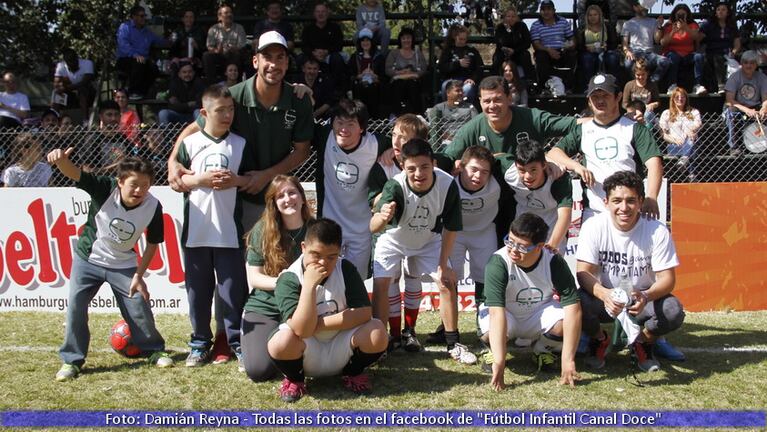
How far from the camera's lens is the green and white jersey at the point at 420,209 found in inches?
217

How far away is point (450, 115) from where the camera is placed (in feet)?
32.4

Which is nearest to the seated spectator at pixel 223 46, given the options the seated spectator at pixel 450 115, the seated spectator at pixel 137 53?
the seated spectator at pixel 137 53

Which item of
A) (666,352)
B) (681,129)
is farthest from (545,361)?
(681,129)

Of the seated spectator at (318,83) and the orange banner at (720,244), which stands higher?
the seated spectator at (318,83)

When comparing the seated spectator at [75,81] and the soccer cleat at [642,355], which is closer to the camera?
the soccer cleat at [642,355]

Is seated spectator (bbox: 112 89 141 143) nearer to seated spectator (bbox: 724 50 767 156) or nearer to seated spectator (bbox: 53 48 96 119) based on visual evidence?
seated spectator (bbox: 53 48 96 119)

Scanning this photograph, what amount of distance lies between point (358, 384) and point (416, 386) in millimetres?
379

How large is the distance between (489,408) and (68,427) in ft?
7.51

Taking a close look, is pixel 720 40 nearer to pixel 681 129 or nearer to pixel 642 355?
pixel 681 129

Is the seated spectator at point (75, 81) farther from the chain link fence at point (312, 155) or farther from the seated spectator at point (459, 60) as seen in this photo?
the seated spectator at point (459, 60)

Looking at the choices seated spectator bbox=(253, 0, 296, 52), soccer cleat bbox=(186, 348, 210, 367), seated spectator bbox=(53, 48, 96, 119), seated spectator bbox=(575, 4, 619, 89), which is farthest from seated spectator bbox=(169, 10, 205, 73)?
soccer cleat bbox=(186, 348, 210, 367)

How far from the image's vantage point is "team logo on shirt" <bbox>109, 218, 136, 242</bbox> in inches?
220

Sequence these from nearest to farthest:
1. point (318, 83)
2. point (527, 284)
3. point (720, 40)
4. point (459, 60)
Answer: point (527, 284), point (318, 83), point (459, 60), point (720, 40)

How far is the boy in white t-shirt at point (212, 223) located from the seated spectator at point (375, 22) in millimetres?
7531
